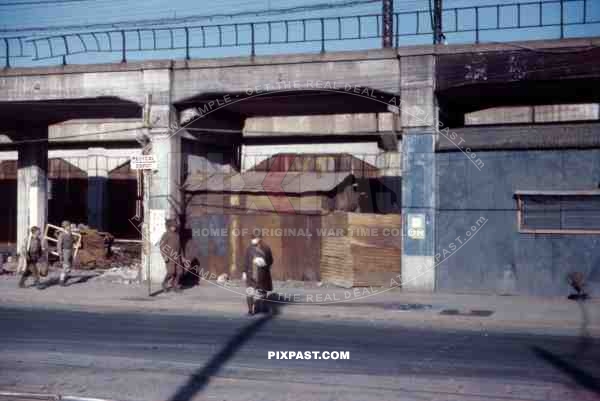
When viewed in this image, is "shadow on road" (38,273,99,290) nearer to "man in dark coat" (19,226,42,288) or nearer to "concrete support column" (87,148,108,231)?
"man in dark coat" (19,226,42,288)

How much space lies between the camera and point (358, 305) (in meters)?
16.9

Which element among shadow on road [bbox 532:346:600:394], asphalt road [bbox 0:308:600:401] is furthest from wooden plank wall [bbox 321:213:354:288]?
shadow on road [bbox 532:346:600:394]

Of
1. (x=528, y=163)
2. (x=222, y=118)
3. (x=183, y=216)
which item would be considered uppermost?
(x=222, y=118)

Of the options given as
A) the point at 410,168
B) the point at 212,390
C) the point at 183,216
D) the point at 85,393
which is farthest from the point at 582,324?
the point at 183,216

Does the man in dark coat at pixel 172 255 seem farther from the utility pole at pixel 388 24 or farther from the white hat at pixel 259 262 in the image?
the utility pole at pixel 388 24

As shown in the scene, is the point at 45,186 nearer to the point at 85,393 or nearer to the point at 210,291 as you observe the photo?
the point at 210,291

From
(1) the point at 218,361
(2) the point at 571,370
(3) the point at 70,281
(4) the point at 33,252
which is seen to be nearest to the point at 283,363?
(1) the point at 218,361

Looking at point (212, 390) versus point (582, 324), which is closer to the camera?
point (212, 390)

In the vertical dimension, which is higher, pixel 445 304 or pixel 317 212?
pixel 317 212

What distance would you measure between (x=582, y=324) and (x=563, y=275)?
3.84m

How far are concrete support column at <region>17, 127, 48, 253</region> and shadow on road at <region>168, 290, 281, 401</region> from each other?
13834 mm

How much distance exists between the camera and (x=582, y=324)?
1402 cm

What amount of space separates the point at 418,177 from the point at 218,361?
385 inches

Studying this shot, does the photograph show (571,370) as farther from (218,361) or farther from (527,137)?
(527,137)
